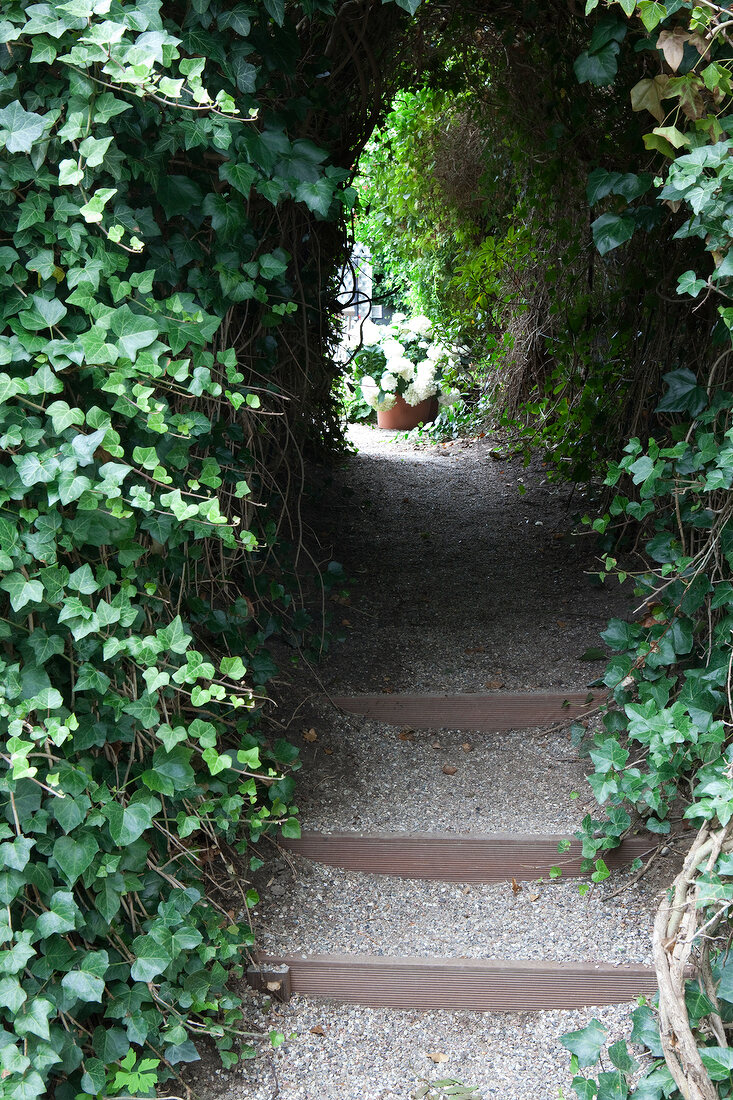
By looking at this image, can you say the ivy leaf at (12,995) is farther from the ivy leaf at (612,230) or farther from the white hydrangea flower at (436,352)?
the white hydrangea flower at (436,352)

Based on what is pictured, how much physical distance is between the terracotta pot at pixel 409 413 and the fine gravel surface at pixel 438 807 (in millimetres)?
2980

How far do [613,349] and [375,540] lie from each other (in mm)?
1416

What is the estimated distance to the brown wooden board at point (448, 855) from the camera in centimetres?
235

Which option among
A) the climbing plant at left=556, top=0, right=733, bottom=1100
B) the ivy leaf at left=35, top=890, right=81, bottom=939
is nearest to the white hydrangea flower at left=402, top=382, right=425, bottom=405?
the climbing plant at left=556, top=0, right=733, bottom=1100

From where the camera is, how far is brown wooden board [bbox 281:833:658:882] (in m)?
2.35

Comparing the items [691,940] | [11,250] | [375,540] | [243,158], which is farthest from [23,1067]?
[375,540]

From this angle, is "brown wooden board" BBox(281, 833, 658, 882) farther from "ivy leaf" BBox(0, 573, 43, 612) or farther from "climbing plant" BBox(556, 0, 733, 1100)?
"ivy leaf" BBox(0, 573, 43, 612)

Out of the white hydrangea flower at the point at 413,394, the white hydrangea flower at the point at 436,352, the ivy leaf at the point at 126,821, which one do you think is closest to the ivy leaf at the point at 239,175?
the ivy leaf at the point at 126,821

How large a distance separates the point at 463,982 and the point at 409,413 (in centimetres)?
552

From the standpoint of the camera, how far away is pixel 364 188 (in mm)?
7188

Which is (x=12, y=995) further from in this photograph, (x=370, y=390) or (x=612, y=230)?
(x=370, y=390)

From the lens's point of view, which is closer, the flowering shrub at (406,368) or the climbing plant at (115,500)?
the climbing plant at (115,500)

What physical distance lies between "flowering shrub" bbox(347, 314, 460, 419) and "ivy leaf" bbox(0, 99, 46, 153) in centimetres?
539

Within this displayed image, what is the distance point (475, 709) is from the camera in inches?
111
